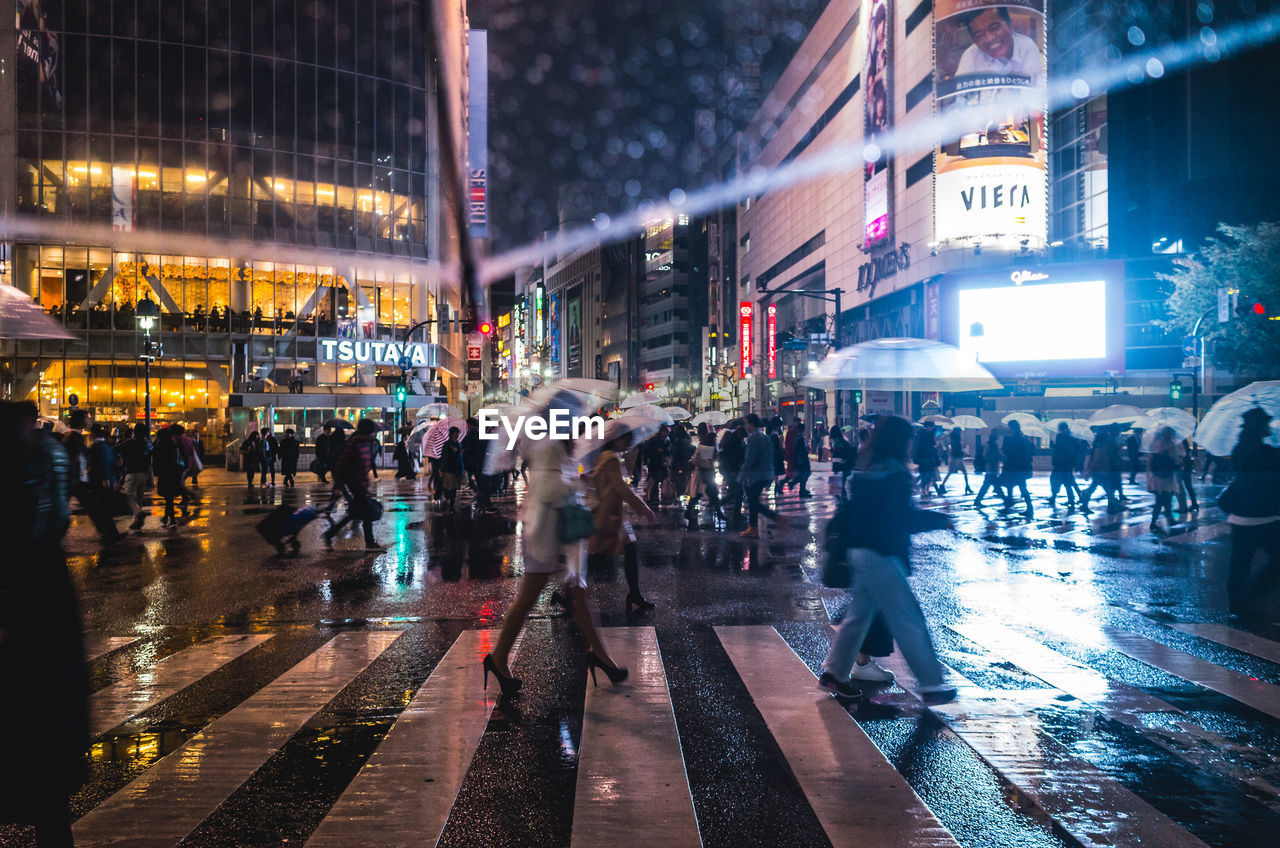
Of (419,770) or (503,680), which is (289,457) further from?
(419,770)

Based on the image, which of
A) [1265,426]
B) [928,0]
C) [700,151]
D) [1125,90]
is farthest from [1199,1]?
[700,151]

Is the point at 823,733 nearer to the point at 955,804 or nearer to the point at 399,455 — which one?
the point at 955,804

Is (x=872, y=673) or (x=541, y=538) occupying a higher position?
(x=541, y=538)

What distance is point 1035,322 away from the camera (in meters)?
41.9

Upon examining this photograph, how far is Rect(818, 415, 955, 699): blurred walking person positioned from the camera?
586cm

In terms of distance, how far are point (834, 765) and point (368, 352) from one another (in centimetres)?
4842

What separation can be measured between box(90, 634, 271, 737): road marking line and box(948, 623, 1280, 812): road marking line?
579cm

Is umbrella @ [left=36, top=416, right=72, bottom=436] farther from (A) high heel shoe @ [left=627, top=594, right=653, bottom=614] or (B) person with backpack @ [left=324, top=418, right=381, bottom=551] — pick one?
(A) high heel shoe @ [left=627, top=594, right=653, bottom=614]

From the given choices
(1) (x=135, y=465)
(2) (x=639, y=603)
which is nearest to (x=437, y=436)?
(1) (x=135, y=465)

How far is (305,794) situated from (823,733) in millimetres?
2717

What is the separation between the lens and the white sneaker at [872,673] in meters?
6.34

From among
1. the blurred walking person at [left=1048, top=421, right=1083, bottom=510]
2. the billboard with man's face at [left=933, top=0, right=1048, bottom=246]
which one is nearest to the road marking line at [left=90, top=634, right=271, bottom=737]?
the blurred walking person at [left=1048, top=421, right=1083, bottom=510]

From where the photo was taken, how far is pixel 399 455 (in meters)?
30.3

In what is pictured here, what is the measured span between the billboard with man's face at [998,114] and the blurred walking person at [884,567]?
131 feet
